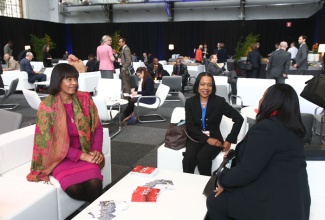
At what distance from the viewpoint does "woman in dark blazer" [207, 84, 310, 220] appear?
1679 millimetres

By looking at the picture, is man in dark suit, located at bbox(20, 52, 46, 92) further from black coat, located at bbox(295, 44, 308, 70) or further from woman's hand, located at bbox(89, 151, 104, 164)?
black coat, located at bbox(295, 44, 308, 70)

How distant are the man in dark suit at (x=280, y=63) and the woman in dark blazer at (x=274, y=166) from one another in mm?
6148

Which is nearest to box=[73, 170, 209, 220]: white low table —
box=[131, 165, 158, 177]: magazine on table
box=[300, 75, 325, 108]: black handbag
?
box=[131, 165, 158, 177]: magazine on table

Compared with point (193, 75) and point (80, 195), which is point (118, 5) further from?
point (80, 195)

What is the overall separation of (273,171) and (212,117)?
1503 millimetres

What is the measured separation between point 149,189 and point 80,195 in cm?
59

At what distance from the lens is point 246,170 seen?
5.63 feet

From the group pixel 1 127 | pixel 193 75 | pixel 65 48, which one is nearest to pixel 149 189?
pixel 1 127

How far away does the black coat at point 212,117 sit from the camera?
10.4 ft

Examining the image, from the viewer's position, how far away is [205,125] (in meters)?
3.22

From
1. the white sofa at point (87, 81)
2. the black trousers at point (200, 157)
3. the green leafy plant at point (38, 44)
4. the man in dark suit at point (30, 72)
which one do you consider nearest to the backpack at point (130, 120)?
the white sofa at point (87, 81)

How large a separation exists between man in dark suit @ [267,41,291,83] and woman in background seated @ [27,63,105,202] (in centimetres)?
590

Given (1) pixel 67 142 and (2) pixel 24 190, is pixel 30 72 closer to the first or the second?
(1) pixel 67 142

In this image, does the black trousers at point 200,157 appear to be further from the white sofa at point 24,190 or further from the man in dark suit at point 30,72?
the man in dark suit at point 30,72
